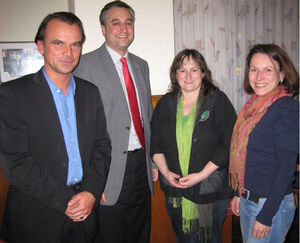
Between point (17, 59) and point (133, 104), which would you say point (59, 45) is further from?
point (17, 59)

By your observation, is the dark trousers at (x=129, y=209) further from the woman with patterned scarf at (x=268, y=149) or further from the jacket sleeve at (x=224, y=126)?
the woman with patterned scarf at (x=268, y=149)

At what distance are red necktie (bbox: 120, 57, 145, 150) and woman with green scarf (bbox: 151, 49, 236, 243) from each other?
0.49ft

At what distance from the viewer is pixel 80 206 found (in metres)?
1.34

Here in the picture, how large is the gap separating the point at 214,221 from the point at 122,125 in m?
0.96

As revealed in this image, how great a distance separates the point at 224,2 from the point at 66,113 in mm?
2647

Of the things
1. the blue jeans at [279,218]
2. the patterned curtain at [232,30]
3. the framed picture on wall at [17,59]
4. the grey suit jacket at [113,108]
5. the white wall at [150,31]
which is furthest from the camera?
the framed picture on wall at [17,59]

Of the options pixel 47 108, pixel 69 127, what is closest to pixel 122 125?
pixel 69 127

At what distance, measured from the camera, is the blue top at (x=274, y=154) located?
4.11 ft

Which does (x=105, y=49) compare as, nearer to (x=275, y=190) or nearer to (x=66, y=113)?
(x=66, y=113)

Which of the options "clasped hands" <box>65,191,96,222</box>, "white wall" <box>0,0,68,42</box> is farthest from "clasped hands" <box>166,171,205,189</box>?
"white wall" <box>0,0,68,42</box>

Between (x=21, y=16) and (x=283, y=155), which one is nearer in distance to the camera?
(x=283, y=155)

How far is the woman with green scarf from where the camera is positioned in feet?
5.45

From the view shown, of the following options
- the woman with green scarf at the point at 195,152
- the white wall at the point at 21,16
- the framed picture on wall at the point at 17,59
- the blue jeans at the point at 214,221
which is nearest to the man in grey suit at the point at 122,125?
the woman with green scarf at the point at 195,152

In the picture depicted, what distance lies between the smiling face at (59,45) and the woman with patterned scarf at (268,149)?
3.55 feet
